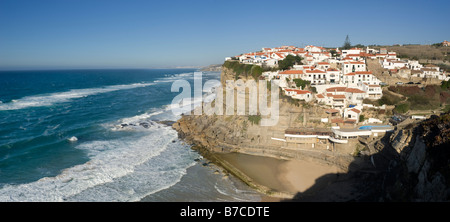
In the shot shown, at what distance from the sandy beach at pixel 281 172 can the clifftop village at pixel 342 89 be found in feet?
8.69

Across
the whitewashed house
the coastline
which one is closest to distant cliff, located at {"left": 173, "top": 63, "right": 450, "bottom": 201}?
the coastline

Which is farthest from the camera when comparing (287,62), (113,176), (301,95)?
(287,62)

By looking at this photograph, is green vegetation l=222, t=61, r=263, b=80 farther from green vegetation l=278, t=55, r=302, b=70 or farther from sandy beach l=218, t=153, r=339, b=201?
sandy beach l=218, t=153, r=339, b=201

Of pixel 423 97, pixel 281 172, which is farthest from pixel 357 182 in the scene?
pixel 423 97

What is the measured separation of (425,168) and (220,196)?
11.6 m

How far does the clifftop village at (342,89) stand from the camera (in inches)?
932

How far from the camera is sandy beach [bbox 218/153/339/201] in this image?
63.3 feet

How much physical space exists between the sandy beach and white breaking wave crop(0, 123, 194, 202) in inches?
199

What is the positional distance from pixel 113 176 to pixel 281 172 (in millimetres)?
13183

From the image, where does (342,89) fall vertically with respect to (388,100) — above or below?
above

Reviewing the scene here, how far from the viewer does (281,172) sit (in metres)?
21.2

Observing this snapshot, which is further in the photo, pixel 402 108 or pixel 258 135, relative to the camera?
pixel 258 135

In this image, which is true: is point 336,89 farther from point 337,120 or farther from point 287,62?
point 287,62

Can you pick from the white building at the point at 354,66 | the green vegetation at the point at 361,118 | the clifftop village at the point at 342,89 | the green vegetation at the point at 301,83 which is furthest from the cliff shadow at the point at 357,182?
the white building at the point at 354,66
